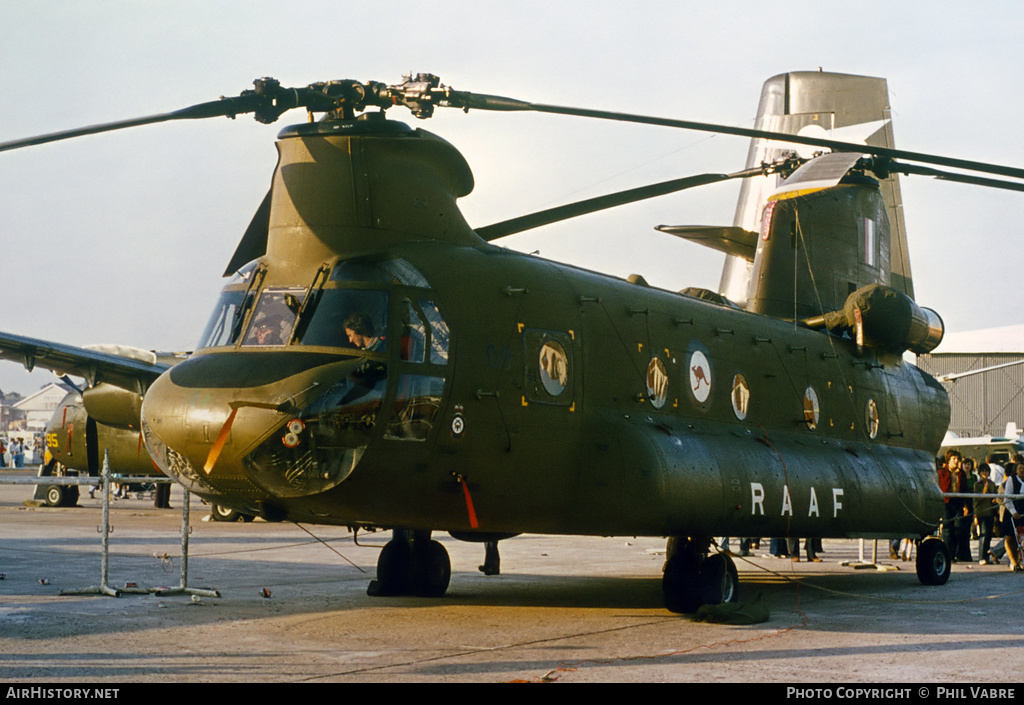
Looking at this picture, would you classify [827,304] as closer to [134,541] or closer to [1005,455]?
[134,541]

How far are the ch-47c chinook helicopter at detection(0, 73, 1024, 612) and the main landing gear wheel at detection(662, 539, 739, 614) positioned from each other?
0.11 feet

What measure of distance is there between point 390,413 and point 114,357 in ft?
50.0

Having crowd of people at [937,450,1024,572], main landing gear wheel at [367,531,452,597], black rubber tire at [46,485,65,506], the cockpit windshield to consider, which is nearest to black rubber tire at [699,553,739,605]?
main landing gear wheel at [367,531,452,597]

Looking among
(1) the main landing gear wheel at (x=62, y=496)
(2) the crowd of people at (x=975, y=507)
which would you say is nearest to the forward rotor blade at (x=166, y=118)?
(2) the crowd of people at (x=975, y=507)

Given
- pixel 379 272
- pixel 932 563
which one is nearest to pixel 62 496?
pixel 932 563

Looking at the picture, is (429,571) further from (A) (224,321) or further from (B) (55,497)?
(B) (55,497)

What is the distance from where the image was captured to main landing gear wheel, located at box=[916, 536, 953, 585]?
630 inches

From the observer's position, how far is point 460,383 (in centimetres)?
995

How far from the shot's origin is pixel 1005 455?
4634cm

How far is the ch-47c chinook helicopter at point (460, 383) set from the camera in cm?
920

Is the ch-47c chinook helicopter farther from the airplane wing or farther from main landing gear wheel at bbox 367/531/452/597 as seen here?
the airplane wing

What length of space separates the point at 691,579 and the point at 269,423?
17.1 ft

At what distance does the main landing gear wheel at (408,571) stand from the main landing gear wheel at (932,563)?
7.67m
